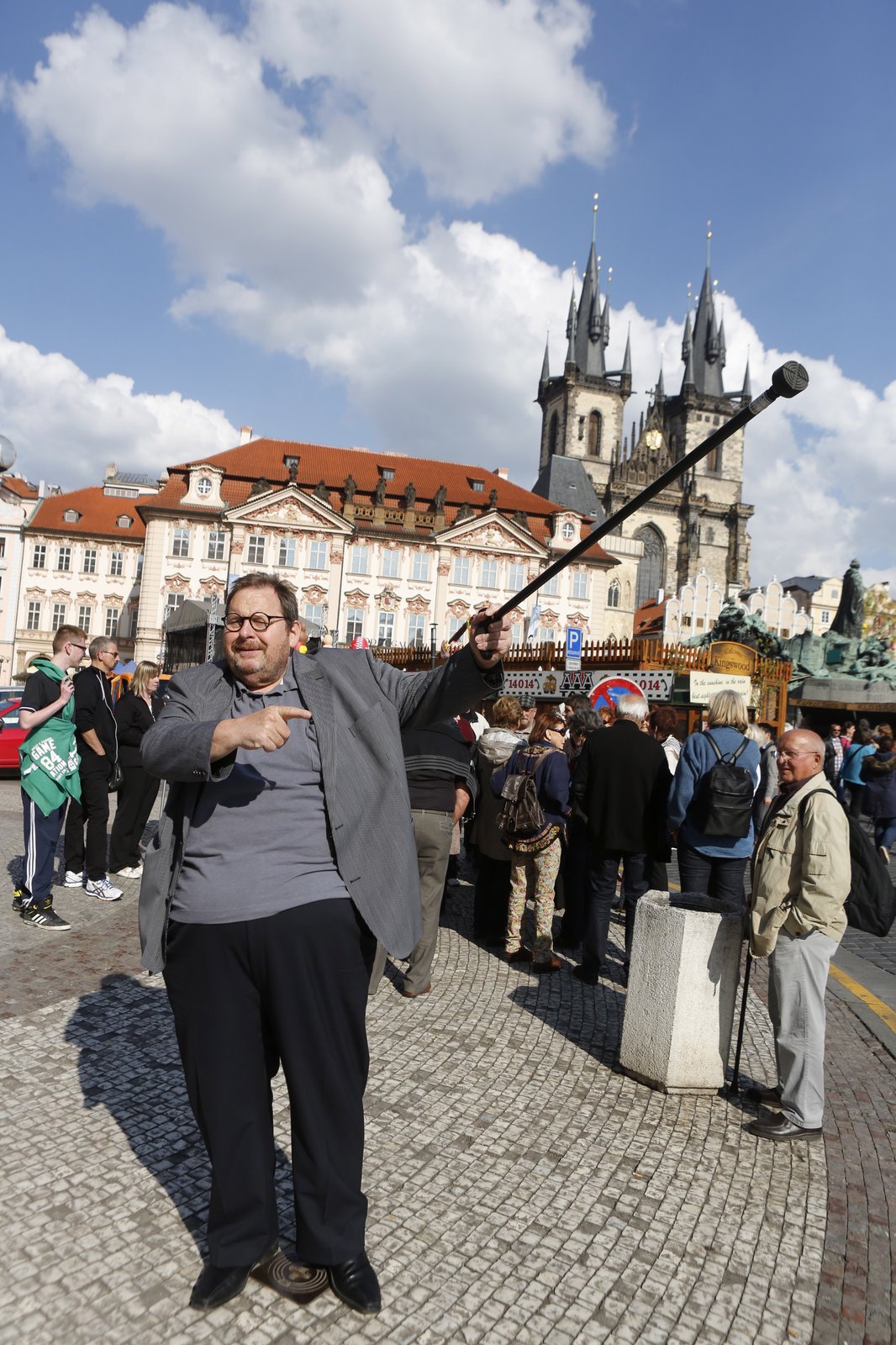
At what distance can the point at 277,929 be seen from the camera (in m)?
2.52

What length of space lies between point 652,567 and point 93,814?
3064 inches

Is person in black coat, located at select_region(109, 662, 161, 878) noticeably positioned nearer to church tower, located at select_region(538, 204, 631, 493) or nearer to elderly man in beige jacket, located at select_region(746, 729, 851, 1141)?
elderly man in beige jacket, located at select_region(746, 729, 851, 1141)

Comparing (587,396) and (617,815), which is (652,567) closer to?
(587,396)

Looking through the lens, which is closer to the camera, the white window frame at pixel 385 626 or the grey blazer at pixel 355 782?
the grey blazer at pixel 355 782

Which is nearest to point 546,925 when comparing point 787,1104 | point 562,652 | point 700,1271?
point 787,1104

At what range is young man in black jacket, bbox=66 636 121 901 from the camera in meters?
7.30

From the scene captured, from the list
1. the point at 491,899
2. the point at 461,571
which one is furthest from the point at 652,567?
the point at 491,899

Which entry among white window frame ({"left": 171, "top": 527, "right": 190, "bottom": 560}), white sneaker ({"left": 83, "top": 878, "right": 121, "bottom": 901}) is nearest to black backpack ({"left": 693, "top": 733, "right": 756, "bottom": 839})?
white sneaker ({"left": 83, "top": 878, "right": 121, "bottom": 901})

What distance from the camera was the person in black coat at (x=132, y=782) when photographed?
8281mm

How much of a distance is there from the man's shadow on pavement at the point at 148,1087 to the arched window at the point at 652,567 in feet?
259

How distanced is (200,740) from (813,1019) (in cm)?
297

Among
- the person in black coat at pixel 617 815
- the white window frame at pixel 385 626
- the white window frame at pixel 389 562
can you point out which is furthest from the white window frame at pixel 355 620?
the person in black coat at pixel 617 815

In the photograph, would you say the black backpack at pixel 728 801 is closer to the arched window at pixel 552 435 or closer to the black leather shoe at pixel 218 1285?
the black leather shoe at pixel 218 1285

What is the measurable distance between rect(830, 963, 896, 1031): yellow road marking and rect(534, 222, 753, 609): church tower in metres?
68.7
